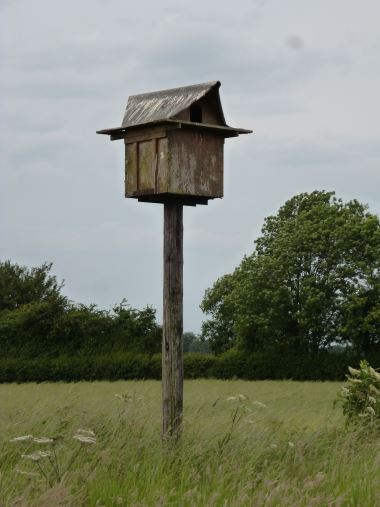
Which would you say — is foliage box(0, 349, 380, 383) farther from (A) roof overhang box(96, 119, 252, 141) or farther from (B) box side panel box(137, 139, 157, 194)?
(B) box side panel box(137, 139, 157, 194)

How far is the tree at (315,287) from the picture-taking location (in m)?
35.4

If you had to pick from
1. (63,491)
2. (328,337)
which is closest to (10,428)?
(63,491)

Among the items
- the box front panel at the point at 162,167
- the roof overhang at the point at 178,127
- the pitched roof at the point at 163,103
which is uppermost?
the pitched roof at the point at 163,103

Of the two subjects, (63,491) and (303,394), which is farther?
(303,394)

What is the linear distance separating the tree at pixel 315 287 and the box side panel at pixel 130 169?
25.8 metres

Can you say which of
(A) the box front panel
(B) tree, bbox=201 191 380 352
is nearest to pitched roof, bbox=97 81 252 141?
(A) the box front panel

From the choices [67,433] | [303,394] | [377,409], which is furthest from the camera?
[303,394]

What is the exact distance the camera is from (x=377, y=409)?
426 inches

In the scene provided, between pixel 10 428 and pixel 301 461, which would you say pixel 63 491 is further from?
pixel 10 428

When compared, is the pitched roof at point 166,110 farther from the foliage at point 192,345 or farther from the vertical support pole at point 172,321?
the foliage at point 192,345

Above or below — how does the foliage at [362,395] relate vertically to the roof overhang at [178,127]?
below

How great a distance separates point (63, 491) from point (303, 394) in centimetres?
1968

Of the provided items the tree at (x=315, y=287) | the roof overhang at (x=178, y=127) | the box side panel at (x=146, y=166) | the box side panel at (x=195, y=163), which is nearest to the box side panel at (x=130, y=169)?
the box side panel at (x=146, y=166)

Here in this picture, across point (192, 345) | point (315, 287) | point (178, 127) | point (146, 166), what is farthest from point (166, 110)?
point (192, 345)
